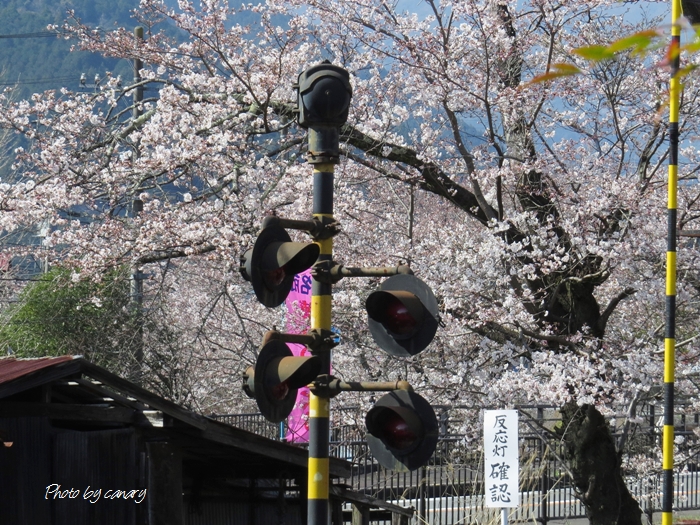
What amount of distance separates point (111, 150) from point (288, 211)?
2.39 meters

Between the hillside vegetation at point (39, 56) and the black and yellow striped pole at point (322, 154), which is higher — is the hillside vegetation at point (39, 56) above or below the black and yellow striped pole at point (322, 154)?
above

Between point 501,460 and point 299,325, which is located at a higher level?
point 299,325

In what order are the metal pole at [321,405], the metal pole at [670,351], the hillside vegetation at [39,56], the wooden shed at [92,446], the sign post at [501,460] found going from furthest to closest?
1. the hillside vegetation at [39,56]
2. the sign post at [501,460]
3. the wooden shed at [92,446]
4. the metal pole at [670,351]
5. the metal pole at [321,405]

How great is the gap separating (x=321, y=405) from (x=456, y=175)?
7.24 m

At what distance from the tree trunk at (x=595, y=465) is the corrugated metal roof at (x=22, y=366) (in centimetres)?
631

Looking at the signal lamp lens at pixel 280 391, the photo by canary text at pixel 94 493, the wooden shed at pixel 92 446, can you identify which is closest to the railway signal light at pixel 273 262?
the signal lamp lens at pixel 280 391

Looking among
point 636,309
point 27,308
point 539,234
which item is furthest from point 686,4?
point 27,308

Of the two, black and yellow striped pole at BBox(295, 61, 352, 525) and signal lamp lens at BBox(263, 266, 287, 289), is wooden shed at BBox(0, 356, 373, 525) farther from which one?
signal lamp lens at BBox(263, 266, 287, 289)

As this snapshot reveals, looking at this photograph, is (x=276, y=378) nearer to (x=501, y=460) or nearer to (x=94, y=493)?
(x=94, y=493)

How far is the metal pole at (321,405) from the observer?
4637mm

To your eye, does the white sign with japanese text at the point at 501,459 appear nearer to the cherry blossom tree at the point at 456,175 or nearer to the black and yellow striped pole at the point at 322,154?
the cherry blossom tree at the point at 456,175

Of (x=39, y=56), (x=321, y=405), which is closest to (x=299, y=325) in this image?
(x=321, y=405)

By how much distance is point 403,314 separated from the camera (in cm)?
473

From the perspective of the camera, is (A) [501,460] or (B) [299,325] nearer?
(A) [501,460]
